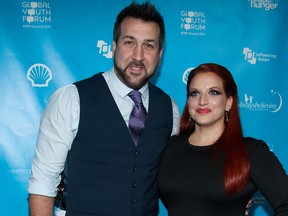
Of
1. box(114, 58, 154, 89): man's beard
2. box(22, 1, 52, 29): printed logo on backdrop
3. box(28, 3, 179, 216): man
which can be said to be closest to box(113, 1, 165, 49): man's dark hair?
box(28, 3, 179, 216): man

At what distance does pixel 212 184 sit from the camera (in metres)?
1.50

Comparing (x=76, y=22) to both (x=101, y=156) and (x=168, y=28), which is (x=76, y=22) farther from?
(x=101, y=156)

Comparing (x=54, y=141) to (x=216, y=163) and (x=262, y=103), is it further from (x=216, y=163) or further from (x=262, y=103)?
(x=262, y=103)

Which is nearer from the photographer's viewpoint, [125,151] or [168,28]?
[125,151]

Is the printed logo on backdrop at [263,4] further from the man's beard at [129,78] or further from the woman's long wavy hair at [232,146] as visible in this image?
the man's beard at [129,78]

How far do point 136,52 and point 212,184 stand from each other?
1.98 feet

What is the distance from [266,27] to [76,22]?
110 cm

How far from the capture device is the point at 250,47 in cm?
230

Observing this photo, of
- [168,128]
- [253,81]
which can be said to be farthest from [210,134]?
[253,81]

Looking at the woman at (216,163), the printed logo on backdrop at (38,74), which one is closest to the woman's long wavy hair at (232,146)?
the woman at (216,163)

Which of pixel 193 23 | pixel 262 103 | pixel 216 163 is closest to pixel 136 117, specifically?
pixel 216 163

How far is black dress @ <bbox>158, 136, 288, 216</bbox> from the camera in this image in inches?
56.9

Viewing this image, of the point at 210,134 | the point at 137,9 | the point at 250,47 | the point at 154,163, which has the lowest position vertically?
the point at 154,163

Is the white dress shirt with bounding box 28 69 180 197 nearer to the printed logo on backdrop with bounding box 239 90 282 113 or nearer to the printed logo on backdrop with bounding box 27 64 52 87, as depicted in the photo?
the printed logo on backdrop with bounding box 27 64 52 87
